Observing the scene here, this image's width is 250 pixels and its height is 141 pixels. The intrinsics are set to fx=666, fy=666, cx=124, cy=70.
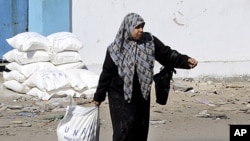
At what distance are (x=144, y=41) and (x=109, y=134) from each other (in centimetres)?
238

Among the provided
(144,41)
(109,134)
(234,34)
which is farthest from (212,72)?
(144,41)

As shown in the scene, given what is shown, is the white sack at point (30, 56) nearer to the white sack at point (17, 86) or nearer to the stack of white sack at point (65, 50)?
the stack of white sack at point (65, 50)

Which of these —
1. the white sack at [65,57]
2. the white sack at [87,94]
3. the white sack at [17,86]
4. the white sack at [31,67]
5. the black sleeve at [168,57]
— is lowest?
the white sack at [87,94]

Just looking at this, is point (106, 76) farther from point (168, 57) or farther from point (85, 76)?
point (85, 76)

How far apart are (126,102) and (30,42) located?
4.26 metres

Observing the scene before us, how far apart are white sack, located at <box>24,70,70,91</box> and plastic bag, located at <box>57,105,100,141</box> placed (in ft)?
11.7

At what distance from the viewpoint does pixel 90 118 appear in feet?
18.6

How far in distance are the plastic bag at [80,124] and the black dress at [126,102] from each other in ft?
0.50

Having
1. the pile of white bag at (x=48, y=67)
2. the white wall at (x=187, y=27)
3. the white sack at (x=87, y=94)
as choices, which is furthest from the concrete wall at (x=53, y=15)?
the white sack at (x=87, y=94)

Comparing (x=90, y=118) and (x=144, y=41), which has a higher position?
(x=144, y=41)

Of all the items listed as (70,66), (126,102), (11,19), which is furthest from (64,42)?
(126,102)

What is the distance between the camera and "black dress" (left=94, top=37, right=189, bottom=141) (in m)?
5.53

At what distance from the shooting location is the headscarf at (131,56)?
17.9 ft

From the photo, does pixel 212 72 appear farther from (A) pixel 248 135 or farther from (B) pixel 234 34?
(A) pixel 248 135
